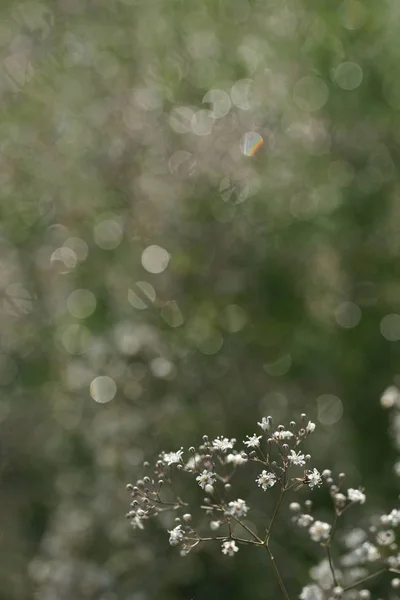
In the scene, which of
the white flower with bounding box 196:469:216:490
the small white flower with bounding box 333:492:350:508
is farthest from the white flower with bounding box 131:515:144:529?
the small white flower with bounding box 333:492:350:508

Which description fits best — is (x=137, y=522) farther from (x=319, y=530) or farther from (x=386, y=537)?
(x=386, y=537)

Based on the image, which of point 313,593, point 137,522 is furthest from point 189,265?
point 313,593

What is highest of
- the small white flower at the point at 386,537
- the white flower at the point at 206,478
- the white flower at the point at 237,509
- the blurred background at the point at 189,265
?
the white flower at the point at 237,509

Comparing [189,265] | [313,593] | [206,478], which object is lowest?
[189,265]

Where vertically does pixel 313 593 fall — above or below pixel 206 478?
below

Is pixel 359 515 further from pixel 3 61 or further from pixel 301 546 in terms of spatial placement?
pixel 3 61

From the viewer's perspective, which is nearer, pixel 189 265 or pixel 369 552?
pixel 369 552

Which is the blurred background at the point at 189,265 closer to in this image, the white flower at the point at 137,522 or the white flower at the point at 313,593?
the white flower at the point at 137,522

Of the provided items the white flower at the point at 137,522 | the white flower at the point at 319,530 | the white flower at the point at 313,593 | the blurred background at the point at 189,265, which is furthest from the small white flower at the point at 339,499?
the blurred background at the point at 189,265
